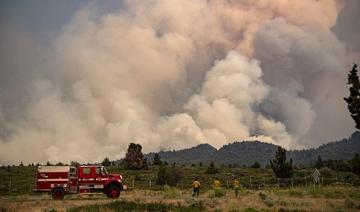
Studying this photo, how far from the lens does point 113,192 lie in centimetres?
3853

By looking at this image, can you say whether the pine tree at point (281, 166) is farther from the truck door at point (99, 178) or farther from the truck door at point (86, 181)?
the truck door at point (86, 181)

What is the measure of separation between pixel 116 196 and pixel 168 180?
127 ft

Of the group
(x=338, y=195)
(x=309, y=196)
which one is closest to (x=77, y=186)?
(x=309, y=196)

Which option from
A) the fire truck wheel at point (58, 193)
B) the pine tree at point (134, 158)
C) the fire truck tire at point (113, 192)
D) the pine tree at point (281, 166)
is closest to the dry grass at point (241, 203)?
the fire truck wheel at point (58, 193)

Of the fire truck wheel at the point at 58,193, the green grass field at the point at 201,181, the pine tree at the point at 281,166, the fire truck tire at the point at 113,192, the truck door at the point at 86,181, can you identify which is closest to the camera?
the fire truck wheel at the point at 58,193

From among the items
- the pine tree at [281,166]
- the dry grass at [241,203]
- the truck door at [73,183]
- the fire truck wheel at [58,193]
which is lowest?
Answer: the dry grass at [241,203]

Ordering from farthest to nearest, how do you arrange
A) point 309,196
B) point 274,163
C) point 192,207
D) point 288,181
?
1. point 274,163
2. point 288,181
3. point 309,196
4. point 192,207

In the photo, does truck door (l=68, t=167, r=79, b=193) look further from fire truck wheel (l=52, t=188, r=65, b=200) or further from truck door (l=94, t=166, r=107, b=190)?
truck door (l=94, t=166, r=107, b=190)

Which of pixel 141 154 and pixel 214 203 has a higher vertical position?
pixel 141 154

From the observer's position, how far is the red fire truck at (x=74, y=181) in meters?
37.9

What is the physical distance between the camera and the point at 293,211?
28.6 m

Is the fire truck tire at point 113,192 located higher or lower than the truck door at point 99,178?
lower

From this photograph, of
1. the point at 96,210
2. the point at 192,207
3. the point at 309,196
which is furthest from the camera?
the point at 309,196

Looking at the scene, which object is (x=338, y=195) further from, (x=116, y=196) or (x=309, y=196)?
(x=116, y=196)
